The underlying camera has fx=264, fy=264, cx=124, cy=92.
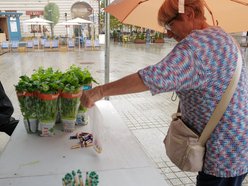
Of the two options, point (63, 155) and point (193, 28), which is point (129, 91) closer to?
point (193, 28)

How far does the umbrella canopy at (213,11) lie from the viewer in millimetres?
2180

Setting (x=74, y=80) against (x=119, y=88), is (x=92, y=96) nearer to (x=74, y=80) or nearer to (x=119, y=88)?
(x=119, y=88)

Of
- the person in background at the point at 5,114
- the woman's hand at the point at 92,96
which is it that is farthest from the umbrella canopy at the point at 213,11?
the person in background at the point at 5,114

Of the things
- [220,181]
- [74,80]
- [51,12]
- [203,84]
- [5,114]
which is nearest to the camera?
[203,84]

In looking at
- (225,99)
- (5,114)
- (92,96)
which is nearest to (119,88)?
(92,96)

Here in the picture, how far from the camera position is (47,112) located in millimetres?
1865

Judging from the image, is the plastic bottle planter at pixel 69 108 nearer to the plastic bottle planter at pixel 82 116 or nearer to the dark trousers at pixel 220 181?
the plastic bottle planter at pixel 82 116

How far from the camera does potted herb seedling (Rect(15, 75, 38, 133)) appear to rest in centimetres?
185

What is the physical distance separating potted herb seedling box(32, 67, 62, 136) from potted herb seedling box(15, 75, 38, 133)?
0.04 m

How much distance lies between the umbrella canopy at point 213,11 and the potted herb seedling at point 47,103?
2.84 feet

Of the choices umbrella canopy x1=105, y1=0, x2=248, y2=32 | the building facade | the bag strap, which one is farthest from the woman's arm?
the building facade

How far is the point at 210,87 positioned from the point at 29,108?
50.0 inches

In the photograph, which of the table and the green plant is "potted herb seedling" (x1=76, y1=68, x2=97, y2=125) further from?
the green plant

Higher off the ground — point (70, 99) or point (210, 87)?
point (210, 87)
